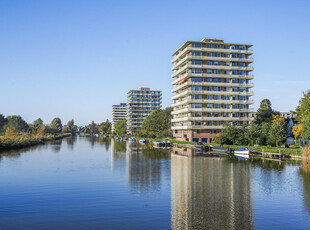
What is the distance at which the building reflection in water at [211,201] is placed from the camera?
2114 cm

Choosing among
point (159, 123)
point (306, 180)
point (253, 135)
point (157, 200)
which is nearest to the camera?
point (157, 200)

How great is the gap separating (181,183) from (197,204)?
10.1m

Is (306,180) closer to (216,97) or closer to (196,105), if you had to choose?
(196,105)

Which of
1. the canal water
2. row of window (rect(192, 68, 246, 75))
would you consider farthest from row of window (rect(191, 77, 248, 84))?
the canal water

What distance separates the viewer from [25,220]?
22.3 meters

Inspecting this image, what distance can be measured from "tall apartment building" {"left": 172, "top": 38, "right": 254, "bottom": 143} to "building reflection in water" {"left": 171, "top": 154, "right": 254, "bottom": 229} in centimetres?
6988

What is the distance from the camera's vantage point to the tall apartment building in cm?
11325

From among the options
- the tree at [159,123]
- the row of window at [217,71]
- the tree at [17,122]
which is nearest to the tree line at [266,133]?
the row of window at [217,71]

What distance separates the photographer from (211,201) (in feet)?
88.4

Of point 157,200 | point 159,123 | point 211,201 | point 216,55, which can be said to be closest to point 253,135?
point 216,55

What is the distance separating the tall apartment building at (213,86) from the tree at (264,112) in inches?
459

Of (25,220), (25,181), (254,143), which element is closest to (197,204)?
(25,220)

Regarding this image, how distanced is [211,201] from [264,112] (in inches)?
4501

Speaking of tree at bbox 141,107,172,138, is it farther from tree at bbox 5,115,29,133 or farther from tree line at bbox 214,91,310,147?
tree at bbox 5,115,29,133
